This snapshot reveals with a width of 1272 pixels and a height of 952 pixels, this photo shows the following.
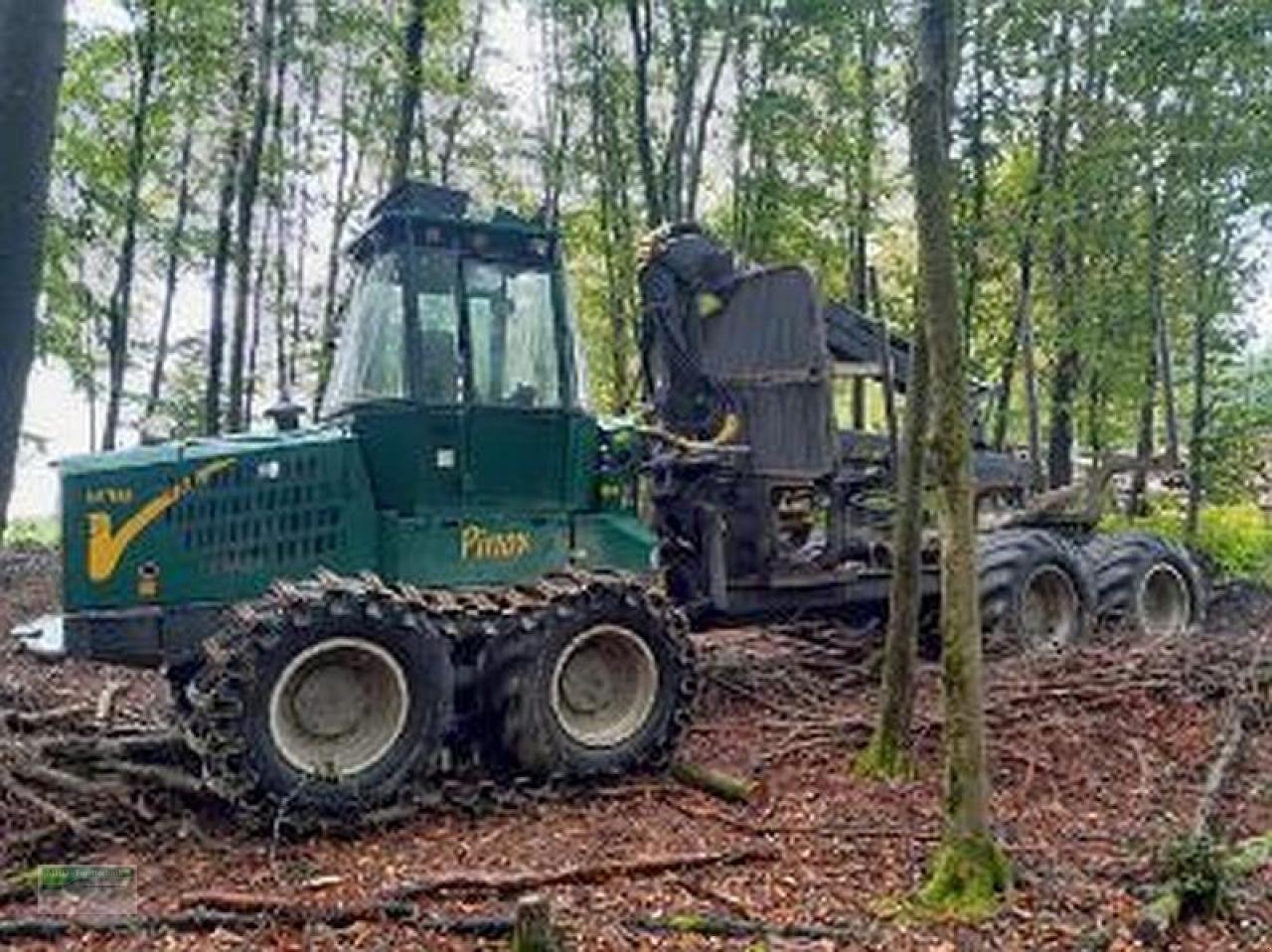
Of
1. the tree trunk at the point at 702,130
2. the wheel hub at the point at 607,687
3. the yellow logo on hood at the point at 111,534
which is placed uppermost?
the tree trunk at the point at 702,130

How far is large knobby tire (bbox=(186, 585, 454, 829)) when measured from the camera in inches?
277

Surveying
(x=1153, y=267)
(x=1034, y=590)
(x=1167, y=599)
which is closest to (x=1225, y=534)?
(x=1153, y=267)

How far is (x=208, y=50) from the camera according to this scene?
2097 centimetres

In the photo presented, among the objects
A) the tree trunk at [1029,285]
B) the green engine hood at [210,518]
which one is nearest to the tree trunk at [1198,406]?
the tree trunk at [1029,285]

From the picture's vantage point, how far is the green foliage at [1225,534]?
2106 cm

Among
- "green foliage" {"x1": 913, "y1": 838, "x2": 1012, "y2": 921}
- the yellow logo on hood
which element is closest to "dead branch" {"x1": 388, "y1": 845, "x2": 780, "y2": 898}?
"green foliage" {"x1": 913, "y1": 838, "x2": 1012, "y2": 921}

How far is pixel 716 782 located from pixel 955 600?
8.01 ft

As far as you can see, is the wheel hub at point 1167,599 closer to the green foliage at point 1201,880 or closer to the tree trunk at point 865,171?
the green foliage at point 1201,880

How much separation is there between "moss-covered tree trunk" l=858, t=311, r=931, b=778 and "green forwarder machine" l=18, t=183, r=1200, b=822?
1.18 m

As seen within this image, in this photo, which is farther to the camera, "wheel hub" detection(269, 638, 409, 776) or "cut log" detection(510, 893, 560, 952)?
"wheel hub" detection(269, 638, 409, 776)

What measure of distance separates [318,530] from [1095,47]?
59.8 feet

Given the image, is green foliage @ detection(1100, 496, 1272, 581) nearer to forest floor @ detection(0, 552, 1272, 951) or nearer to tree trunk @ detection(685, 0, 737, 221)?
tree trunk @ detection(685, 0, 737, 221)

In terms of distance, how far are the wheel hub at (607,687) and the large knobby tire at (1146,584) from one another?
604 cm

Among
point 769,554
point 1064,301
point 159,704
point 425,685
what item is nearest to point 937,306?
point 425,685
